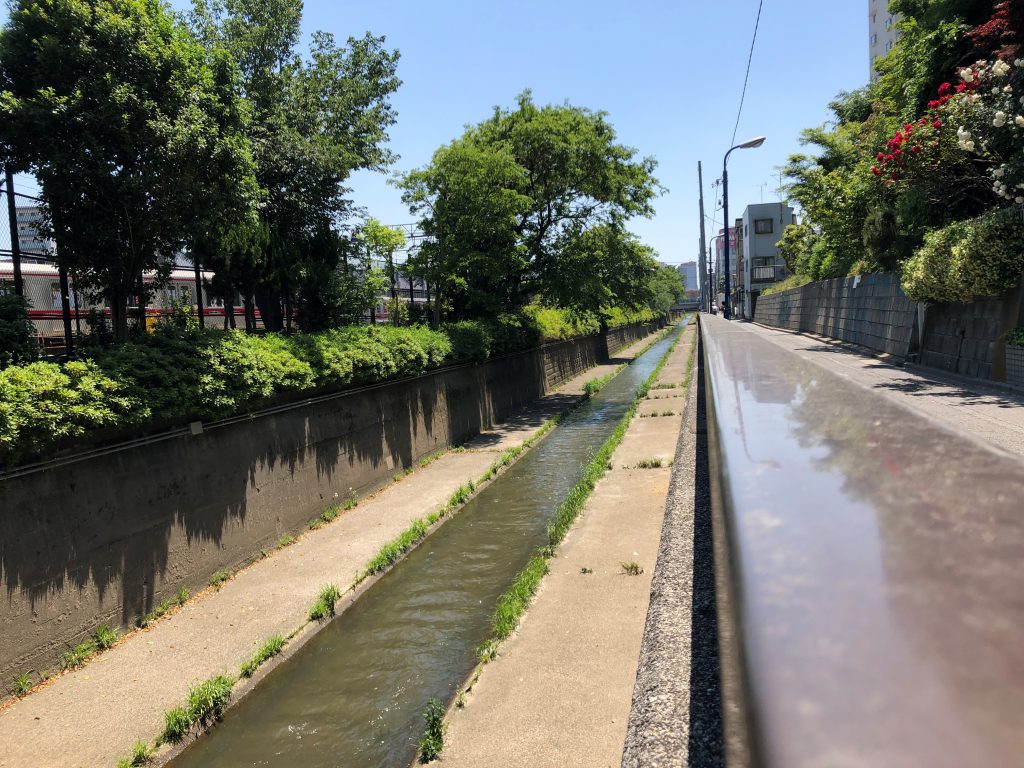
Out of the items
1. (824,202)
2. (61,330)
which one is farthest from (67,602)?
(824,202)

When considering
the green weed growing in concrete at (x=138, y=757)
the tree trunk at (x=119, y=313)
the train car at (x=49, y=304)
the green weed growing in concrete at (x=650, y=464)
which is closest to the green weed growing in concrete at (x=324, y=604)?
the green weed growing in concrete at (x=138, y=757)

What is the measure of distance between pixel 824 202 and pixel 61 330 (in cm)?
2131

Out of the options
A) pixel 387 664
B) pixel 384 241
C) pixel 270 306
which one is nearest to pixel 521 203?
pixel 384 241

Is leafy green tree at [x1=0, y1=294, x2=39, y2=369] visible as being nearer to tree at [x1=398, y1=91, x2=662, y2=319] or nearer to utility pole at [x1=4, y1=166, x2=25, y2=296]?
utility pole at [x1=4, y1=166, x2=25, y2=296]

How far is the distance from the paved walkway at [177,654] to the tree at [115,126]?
3.52m

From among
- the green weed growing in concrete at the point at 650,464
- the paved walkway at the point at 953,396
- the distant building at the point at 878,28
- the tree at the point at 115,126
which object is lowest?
the green weed growing in concrete at the point at 650,464

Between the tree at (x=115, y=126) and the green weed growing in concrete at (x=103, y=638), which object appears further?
the tree at (x=115, y=126)

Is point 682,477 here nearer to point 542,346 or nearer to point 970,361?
point 970,361

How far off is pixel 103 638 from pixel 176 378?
255 centimetres

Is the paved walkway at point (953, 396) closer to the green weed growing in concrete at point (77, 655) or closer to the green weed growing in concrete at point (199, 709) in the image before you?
the green weed growing in concrete at point (199, 709)

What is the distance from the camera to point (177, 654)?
222 inches

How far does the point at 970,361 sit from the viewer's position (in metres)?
11.8

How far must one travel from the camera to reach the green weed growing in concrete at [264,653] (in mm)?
5332

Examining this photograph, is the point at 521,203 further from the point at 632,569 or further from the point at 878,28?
the point at 878,28
